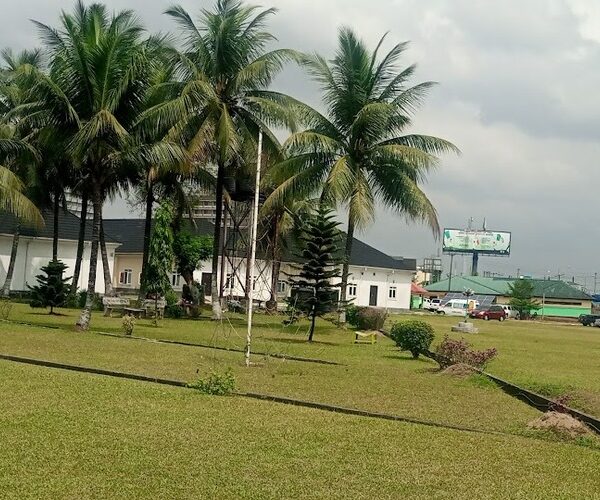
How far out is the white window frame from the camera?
52.7 m

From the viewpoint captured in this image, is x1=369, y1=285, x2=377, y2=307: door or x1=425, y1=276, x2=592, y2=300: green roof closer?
x1=369, y1=285, x2=377, y2=307: door

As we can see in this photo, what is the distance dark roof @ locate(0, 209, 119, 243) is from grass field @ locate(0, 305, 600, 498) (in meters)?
28.5

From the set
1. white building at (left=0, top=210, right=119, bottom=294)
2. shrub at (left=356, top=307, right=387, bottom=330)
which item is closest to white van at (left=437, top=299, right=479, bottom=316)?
white building at (left=0, top=210, right=119, bottom=294)

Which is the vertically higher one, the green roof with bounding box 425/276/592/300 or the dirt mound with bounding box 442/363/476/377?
the green roof with bounding box 425/276/592/300

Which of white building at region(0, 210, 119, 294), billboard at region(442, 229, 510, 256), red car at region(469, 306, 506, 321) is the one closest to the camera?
white building at region(0, 210, 119, 294)

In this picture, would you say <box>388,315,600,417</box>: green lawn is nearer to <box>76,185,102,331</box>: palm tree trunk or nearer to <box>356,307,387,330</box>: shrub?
<box>356,307,387,330</box>: shrub

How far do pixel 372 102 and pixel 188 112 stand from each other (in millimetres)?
6190

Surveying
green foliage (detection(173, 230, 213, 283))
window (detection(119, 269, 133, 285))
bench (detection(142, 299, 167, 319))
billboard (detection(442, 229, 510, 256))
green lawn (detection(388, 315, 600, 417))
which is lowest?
green lawn (detection(388, 315, 600, 417))

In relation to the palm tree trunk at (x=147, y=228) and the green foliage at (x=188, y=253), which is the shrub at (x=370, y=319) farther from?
the green foliage at (x=188, y=253)

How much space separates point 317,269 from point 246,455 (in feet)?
57.0

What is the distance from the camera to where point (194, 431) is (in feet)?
26.6

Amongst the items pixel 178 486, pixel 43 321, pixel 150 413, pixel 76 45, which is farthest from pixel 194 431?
pixel 43 321

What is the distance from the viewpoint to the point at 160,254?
30750 millimetres

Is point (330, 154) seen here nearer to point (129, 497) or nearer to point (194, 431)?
point (194, 431)
